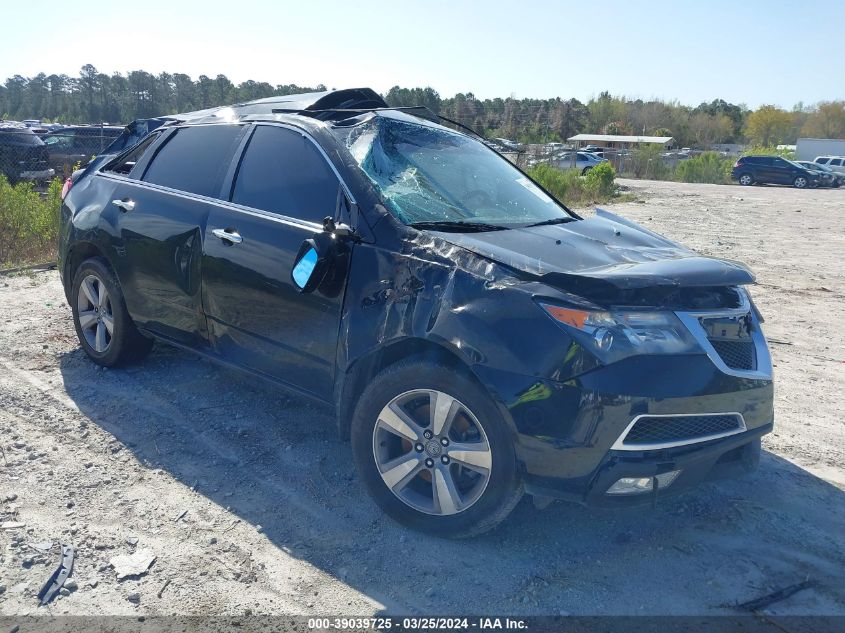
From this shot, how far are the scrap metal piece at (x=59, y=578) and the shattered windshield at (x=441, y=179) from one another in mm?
2065

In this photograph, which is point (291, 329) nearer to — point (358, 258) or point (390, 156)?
point (358, 258)

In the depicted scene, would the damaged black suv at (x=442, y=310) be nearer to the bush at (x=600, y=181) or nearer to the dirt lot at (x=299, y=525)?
the dirt lot at (x=299, y=525)

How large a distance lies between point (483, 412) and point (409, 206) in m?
1.19

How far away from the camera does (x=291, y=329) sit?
12.2ft

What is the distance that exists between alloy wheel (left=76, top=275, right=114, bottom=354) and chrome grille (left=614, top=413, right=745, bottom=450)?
11.9 feet

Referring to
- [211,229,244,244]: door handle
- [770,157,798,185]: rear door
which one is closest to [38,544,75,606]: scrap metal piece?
[211,229,244,244]: door handle

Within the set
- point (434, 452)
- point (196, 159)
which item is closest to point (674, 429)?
point (434, 452)

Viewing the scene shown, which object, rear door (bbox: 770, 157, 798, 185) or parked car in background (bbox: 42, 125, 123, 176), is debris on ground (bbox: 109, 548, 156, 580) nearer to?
parked car in background (bbox: 42, 125, 123, 176)

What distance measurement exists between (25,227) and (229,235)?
709cm

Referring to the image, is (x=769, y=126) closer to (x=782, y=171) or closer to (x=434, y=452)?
(x=782, y=171)

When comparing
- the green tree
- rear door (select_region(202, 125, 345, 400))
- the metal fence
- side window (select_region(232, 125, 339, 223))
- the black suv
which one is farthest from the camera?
the green tree

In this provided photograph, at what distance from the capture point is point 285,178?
392 cm

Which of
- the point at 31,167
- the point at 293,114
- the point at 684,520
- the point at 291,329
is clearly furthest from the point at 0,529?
the point at 31,167

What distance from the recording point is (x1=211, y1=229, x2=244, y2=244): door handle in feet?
12.9
